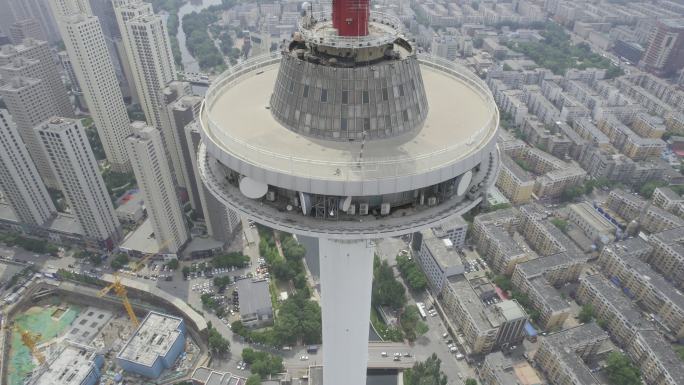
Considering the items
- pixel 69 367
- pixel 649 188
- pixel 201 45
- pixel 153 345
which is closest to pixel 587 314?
pixel 649 188

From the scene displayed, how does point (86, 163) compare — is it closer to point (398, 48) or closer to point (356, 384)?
point (356, 384)

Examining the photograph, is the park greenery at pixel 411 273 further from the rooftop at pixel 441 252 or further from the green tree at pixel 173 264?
the green tree at pixel 173 264

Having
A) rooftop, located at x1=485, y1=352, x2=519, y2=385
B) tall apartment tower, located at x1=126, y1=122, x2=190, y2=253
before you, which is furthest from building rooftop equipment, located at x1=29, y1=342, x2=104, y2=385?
rooftop, located at x1=485, y1=352, x2=519, y2=385

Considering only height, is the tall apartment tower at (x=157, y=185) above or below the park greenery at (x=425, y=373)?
above

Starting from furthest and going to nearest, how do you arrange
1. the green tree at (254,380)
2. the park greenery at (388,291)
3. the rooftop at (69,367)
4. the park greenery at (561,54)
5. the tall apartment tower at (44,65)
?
1. the park greenery at (561,54)
2. the tall apartment tower at (44,65)
3. the park greenery at (388,291)
4. the rooftop at (69,367)
5. the green tree at (254,380)

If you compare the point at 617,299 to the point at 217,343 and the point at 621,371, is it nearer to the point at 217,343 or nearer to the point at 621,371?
the point at 621,371

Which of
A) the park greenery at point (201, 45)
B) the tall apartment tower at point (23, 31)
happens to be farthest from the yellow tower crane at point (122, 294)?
the tall apartment tower at point (23, 31)

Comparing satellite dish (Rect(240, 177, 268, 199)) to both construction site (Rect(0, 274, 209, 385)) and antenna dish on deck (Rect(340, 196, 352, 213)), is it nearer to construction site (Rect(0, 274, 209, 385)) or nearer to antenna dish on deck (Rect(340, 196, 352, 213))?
antenna dish on deck (Rect(340, 196, 352, 213))

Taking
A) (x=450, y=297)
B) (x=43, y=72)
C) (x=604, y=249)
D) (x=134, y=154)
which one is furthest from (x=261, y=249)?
(x=43, y=72)
